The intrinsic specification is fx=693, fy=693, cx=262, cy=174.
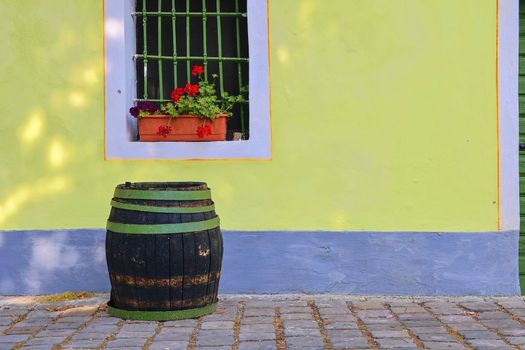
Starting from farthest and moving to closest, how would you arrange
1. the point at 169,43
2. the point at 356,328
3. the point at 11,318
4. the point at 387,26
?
the point at 169,43 < the point at 387,26 < the point at 11,318 < the point at 356,328

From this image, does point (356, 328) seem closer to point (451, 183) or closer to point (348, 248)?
point (348, 248)

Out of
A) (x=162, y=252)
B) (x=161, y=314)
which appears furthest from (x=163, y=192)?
(x=161, y=314)

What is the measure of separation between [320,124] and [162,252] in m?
1.66

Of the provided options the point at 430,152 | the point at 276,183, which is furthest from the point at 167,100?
the point at 430,152

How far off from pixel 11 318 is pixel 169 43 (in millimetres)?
2395

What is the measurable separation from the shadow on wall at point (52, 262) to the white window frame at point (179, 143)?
0.71 m

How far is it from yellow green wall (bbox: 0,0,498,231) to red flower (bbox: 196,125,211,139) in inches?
8.4

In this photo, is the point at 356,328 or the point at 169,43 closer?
the point at 356,328

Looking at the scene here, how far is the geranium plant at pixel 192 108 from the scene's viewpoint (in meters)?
5.18

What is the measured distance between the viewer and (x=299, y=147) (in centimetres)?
523

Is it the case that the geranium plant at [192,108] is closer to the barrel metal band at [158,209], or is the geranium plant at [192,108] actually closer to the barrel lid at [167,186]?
the barrel lid at [167,186]

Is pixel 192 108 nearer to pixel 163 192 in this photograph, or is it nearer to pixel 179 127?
pixel 179 127

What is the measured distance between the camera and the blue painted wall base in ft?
17.1

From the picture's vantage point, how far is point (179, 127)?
5.23 metres
